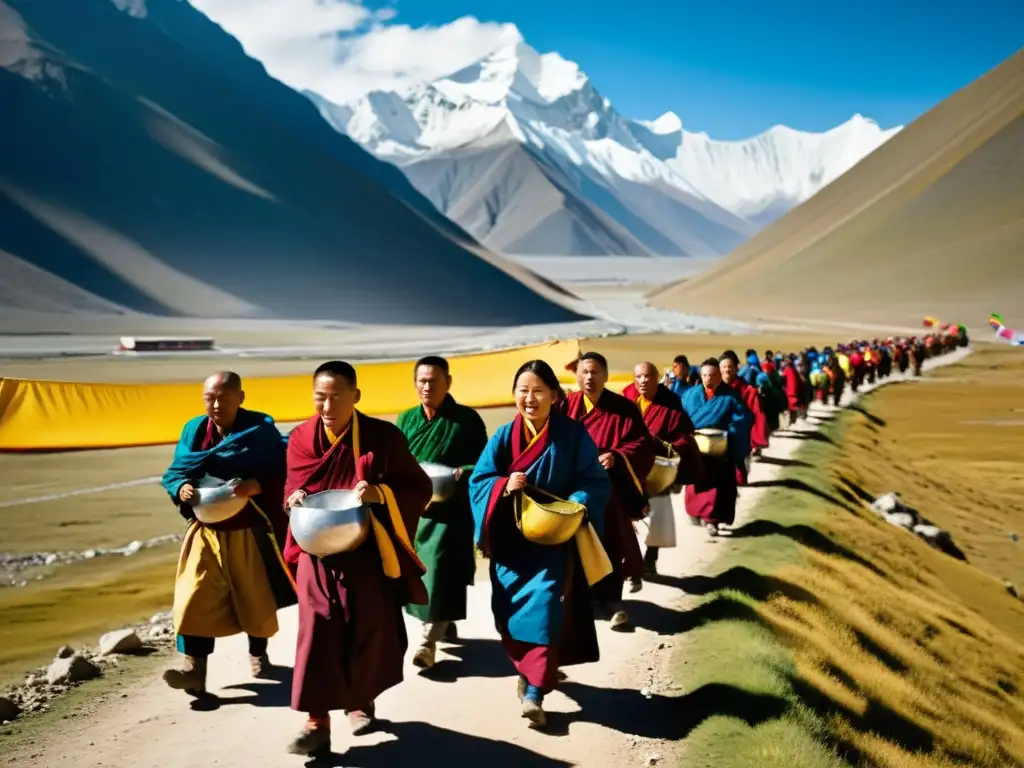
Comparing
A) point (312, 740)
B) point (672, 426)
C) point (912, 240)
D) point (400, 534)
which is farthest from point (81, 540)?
point (912, 240)

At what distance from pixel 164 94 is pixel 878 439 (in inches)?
3486

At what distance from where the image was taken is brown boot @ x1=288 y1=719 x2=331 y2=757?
14.5 ft

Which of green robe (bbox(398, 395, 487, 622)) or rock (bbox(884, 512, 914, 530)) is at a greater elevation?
green robe (bbox(398, 395, 487, 622))

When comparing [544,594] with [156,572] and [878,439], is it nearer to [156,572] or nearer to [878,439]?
[156,572]

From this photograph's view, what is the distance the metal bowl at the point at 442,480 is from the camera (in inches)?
219

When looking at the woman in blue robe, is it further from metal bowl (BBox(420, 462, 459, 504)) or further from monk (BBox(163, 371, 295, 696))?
monk (BBox(163, 371, 295, 696))

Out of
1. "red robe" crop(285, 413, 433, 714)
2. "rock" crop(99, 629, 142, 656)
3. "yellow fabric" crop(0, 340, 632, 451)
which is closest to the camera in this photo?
"red robe" crop(285, 413, 433, 714)

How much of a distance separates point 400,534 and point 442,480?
96 cm

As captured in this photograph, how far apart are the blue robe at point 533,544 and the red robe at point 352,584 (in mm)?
478

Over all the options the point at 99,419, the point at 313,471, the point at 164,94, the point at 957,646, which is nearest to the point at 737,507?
the point at 957,646

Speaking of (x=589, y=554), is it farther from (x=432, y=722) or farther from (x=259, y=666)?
(x=259, y=666)

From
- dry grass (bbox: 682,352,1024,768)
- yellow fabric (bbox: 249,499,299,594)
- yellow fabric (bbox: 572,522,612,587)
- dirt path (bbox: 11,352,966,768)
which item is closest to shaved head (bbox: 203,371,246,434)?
yellow fabric (bbox: 249,499,299,594)

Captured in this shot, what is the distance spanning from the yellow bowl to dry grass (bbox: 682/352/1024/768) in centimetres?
126

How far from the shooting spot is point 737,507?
448 inches
